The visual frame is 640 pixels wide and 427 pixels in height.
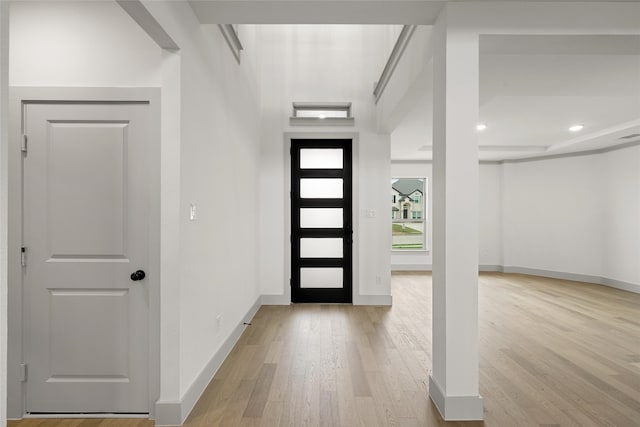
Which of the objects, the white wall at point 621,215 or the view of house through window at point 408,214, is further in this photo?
the view of house through window at point 408,214

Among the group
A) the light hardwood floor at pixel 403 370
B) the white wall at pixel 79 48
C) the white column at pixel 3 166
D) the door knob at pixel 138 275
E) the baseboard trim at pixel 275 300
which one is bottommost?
the light hardwood floor at pixel 403 370

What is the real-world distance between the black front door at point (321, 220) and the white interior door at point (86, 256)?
9.88 feet

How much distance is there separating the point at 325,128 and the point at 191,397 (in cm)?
374

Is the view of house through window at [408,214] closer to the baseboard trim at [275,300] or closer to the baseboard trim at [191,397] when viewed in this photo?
the baseboard trim at [275,300]

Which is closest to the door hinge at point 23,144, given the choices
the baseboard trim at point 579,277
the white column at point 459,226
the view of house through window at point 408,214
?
the white column at point 459,226

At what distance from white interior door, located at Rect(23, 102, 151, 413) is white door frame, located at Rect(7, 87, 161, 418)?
0.04m

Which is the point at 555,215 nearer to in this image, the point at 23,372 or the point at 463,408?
the point at 463,408

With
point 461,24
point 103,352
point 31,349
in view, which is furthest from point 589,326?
point 31,349

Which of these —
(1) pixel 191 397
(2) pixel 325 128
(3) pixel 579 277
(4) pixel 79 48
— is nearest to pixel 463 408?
(1) pixel 191 397

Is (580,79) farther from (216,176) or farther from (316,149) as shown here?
(216,176)

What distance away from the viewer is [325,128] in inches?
197

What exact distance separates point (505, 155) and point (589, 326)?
4128 mm

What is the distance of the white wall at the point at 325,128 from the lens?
5.02 metres

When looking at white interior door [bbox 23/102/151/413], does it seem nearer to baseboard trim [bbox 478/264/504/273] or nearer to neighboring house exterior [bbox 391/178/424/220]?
neighboring house exterior [bbox 391/178/424/220]
